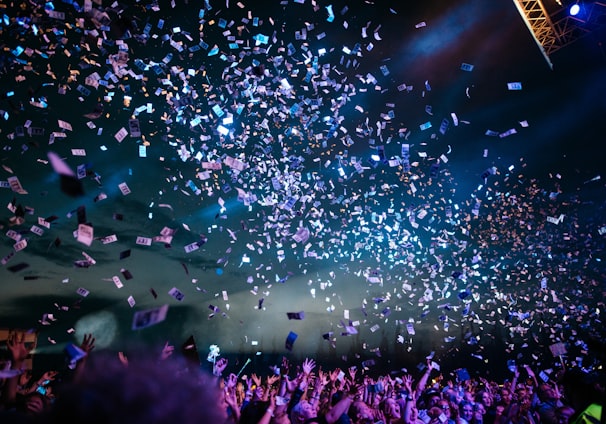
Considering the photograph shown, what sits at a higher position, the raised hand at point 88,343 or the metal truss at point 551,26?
the metal truss at point 551,26

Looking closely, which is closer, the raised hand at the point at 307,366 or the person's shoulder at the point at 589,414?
the person's shoulder at the point at 589,414

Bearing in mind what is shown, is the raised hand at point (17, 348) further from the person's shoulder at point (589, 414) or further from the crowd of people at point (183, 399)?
the person's shoulder at point (589, 414)

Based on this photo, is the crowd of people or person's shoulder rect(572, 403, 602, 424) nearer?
the crowd of people

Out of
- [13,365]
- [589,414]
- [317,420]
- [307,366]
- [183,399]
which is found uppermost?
[183,399]

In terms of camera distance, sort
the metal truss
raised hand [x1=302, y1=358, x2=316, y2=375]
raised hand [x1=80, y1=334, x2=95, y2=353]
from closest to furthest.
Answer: raised hand [x1=80, y1=334, x2=95, y2=353] < raised hand [x1=302, y1=358, x2=316, y2=375] < the metal truss

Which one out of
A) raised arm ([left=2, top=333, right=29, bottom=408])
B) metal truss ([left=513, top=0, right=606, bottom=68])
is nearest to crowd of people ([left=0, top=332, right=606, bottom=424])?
raised arm ([left=2, top=333, right=29, bottom=408])

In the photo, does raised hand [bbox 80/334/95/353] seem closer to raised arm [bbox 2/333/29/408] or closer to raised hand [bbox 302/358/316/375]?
raised arm [bbox 2/333/29/408]

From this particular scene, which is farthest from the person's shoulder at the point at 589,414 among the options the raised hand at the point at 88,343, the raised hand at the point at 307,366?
the raised hand at the point at 88,343

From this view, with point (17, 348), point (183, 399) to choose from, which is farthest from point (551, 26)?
point (17, 348)

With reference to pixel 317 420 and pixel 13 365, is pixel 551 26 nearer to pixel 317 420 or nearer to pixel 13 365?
pixel 317 420

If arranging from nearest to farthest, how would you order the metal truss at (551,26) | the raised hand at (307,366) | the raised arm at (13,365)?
1. the raised arm at (13,365)
2. the raised hand at (307,366)
3. the metal truss at (551,26)

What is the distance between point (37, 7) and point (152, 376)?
775cm

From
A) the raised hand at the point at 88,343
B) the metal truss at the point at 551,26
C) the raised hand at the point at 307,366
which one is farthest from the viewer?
the metal truss at the point at 551,26

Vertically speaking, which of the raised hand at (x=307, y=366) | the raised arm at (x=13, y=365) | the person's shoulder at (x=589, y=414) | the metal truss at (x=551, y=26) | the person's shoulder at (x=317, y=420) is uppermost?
the metal truss at (x=551, y=26)
